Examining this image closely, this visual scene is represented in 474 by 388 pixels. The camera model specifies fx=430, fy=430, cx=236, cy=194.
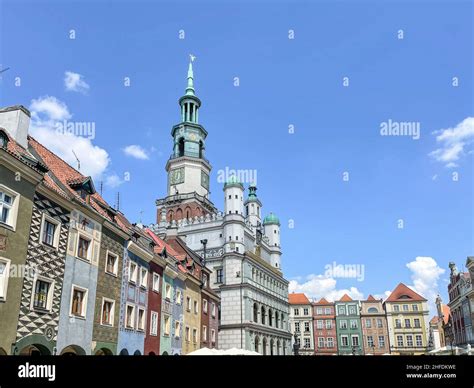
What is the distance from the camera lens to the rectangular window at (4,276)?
15.8m

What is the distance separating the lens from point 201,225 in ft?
210

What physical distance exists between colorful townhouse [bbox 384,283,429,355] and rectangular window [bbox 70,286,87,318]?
83.6m

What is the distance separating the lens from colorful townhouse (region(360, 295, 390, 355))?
93.1m

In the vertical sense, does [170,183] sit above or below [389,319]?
above

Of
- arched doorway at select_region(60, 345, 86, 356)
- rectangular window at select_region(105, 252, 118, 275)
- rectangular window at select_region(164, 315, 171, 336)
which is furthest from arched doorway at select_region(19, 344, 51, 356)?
rectangular window at select_region(164, 315, 171, 336)

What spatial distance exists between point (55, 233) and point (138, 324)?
399 inches

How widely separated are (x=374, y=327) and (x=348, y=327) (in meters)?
5.64

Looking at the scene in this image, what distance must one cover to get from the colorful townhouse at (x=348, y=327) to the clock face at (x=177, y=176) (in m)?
51.0

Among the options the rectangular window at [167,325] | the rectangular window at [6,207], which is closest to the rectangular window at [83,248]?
the rectangular window at [6,207]

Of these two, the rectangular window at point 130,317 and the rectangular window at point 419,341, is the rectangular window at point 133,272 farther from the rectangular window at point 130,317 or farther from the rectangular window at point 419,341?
the rectangular window at point 419,341

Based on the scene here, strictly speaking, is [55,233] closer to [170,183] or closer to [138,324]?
[138,324]

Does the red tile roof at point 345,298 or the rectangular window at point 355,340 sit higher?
the red tile roof at point 345,298
